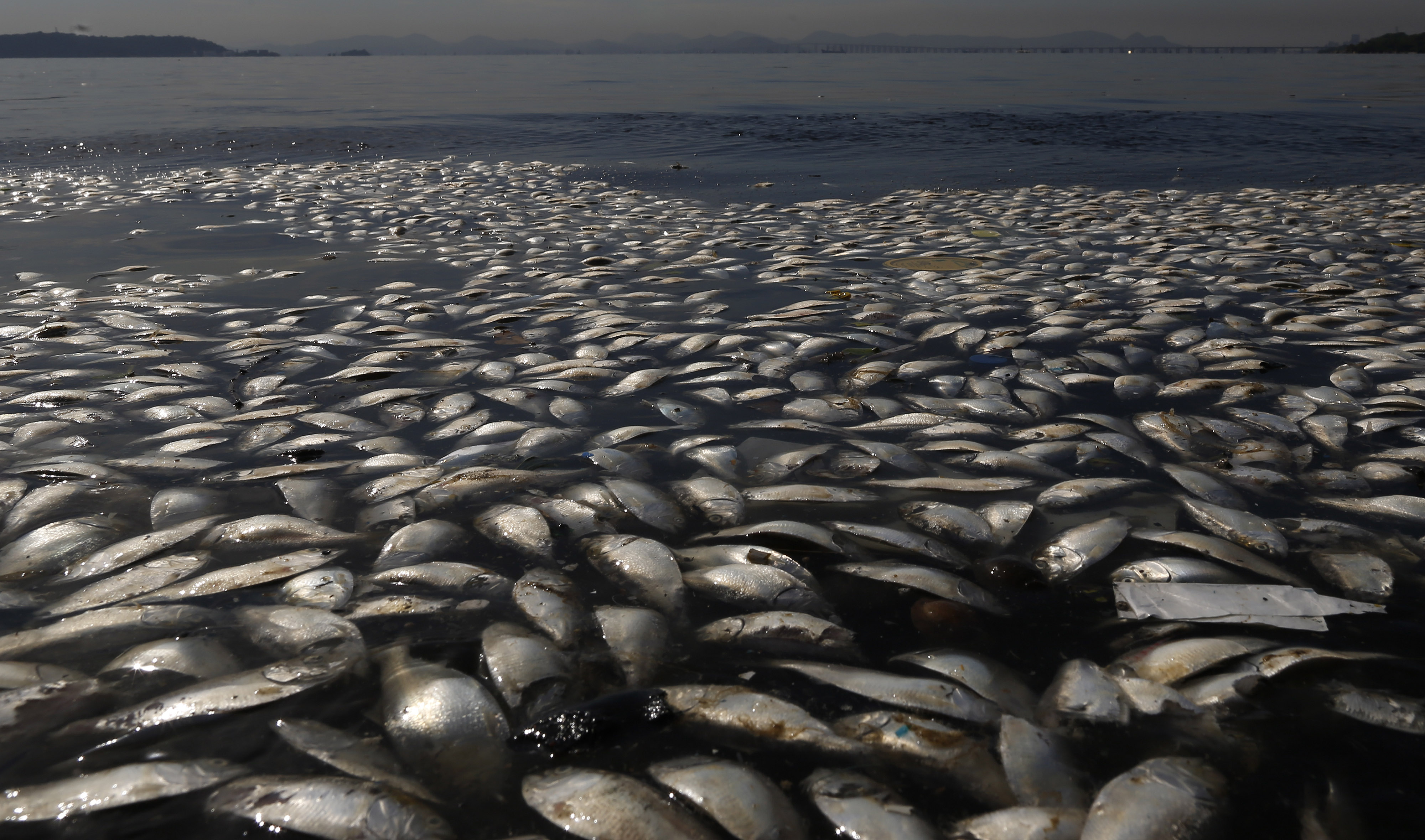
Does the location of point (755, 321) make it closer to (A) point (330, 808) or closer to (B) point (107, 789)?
(A) point (330, 808)

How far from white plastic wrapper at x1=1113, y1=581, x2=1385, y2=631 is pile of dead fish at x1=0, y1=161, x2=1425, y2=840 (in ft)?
0.04

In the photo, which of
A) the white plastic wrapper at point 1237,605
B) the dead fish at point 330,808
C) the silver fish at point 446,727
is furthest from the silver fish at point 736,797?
the white plastic wrapper at point 1237,605

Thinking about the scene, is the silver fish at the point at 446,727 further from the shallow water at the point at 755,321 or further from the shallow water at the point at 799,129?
the shallow water at the point at 799,129

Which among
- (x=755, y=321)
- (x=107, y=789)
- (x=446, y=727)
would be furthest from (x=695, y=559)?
(x=755, y=321)

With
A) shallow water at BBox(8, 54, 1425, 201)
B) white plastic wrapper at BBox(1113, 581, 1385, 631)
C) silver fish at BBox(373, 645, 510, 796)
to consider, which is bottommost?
silver fish at BBox(373, 645, 510, 796)

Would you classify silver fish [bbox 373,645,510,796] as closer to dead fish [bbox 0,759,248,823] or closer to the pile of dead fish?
the pile of dead fish

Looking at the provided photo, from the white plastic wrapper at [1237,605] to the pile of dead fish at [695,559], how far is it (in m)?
0.01

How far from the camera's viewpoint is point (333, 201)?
11.1 m

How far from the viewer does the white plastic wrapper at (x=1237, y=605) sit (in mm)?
2453

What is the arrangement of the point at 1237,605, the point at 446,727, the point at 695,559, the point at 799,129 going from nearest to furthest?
the point at 446,727, the point at 1237,605, the point at 695,559, the point at 799,129

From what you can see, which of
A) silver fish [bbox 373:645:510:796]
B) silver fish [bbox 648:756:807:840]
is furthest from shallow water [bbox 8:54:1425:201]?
silver fish [bbox 648:756:807:840]

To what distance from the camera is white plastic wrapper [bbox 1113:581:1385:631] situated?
245 centimetres

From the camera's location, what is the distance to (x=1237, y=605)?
8.18ft

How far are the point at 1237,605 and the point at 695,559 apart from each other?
5.56 feet
